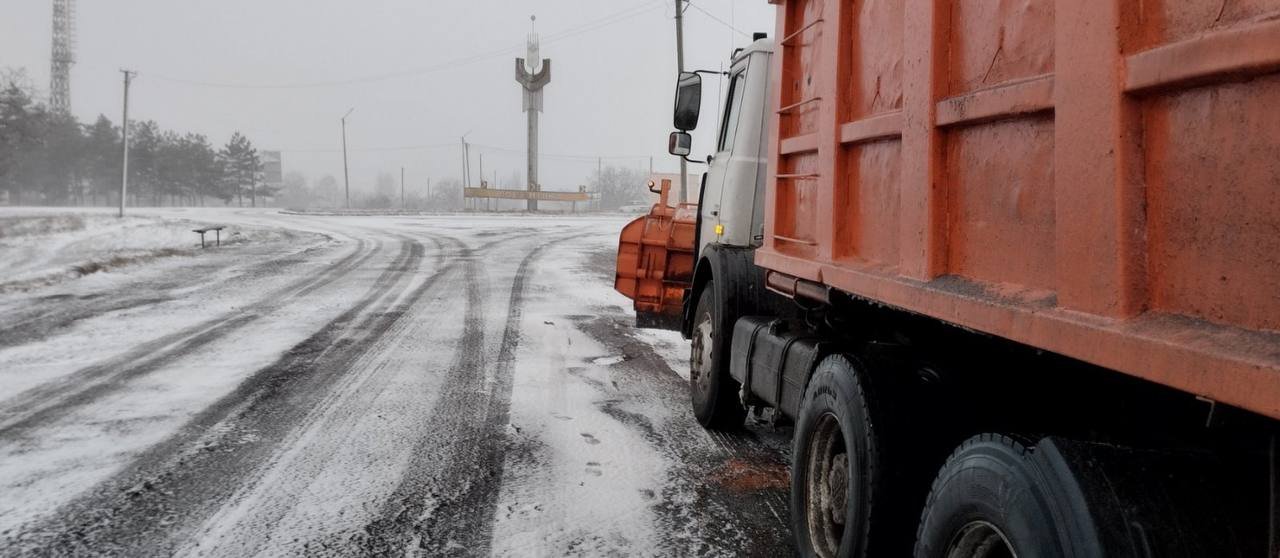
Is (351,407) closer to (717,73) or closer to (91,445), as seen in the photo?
(91,445)

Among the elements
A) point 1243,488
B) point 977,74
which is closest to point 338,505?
point 977,74

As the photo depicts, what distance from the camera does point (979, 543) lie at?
7.18 feet

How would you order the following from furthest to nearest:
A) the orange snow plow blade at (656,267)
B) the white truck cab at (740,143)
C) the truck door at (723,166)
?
1. the orange snow plow blade at (656,267)
2. the truck door at (723,166)
3. the white truck cab at (740,143)

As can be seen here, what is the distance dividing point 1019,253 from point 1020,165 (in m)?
0.22

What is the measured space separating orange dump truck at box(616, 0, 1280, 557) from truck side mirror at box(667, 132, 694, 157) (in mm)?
2543

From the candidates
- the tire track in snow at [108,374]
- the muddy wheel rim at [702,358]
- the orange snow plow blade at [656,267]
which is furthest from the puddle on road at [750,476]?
Answer: the tire track in snow at [108,374]

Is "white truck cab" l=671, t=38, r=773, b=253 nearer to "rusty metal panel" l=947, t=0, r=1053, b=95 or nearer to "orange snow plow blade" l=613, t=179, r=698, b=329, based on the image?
"orange snow plow blade" l=613, t=179, r=698, b=329

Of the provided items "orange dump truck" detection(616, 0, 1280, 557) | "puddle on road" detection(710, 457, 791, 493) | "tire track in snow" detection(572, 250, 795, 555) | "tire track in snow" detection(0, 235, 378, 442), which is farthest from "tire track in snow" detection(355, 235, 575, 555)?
"tire track in snow" detection(0, 235, 378, 442)

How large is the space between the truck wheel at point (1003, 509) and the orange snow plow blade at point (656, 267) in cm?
659

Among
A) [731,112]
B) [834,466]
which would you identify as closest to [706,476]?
[834,466]

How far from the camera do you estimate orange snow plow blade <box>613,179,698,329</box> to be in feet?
29.6

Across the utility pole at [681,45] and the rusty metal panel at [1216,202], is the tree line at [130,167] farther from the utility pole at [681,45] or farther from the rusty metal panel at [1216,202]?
the rusty metal panel at [1216,202]

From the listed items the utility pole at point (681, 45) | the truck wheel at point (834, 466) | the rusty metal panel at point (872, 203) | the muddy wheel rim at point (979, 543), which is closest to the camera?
the muddy wheel rim at point (979, 543)

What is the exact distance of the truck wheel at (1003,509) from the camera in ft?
5.85
